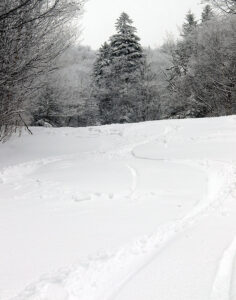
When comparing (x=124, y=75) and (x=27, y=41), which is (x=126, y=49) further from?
(x=27, y=41)

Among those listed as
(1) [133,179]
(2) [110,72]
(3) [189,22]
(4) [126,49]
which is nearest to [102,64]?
(2) [110,72]

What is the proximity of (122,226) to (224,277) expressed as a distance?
155 centimetres

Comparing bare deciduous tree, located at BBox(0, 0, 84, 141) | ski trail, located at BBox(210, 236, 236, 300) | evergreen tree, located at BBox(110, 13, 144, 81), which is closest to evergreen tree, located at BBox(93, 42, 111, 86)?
evergreen tree, located at BBox(110, 13, 144, 81)

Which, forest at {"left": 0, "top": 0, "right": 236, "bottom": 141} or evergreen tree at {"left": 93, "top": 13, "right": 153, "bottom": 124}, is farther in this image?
evergreen tree at {"left": 93, "top": 13, "right": 153, "bottom": 124}

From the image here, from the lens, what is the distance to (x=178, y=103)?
2450 centimetres

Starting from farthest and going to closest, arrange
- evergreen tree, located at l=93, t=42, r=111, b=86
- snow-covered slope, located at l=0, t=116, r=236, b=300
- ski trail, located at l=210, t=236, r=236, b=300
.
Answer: evergreen tree, located at l=93, t=42, r=111, b=86
snow-covered slope, located at l=0, t=116, r=236, b=300
ski trail, located at l=210, t=236, r=236, b=300

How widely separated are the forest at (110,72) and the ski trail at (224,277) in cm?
642

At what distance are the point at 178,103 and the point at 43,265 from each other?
2223 cm

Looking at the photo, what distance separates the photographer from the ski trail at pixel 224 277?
274 cm

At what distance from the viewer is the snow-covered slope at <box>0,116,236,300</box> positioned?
293cm

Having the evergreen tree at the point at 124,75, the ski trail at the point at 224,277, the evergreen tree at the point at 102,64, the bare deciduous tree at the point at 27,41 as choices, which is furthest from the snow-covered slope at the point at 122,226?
the evergreen tree at the point at 102,64

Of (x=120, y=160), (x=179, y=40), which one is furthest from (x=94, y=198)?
(x=179, y=40)

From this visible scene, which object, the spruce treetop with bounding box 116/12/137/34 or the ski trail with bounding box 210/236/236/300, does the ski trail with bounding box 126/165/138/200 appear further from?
the spruce treetop with bounding box 116/12/137/34

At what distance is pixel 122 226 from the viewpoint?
14.0ft
